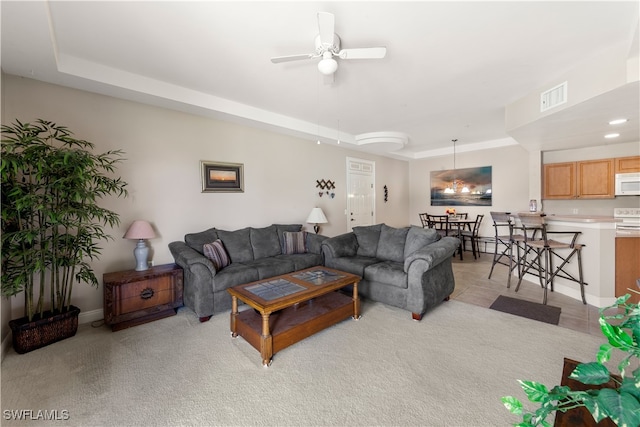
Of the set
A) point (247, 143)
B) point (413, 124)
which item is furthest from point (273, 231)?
point (413, 124)

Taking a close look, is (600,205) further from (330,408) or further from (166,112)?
(166,112)

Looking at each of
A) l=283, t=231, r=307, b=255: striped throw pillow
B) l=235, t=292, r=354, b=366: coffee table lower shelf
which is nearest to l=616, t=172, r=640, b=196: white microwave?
l=235, t=292, r=354, b=366: coffee table lower shelf

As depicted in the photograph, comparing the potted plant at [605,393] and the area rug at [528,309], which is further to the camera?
the area rug at [528,309]

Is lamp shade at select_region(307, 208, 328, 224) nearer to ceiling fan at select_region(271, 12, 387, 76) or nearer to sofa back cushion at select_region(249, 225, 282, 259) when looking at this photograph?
sofa back cushion at select_region(249, 225, 282, 259)

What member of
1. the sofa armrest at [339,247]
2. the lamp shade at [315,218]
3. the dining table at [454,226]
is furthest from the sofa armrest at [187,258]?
the dining table at [454,226]

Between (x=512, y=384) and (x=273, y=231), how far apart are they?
3372 millimetres

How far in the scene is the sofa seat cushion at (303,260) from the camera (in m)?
3.83

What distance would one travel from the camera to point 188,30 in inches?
89.9

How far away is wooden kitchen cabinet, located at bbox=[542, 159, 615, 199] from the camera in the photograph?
507 centimetres

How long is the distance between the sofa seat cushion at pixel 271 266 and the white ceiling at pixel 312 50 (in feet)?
7.00

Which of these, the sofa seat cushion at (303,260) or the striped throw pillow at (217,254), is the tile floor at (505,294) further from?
the striped throw pillow at (217,254)

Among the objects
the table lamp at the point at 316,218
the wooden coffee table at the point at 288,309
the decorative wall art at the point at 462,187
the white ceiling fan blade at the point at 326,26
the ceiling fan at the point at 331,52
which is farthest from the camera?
the decorative wall art at the point at 462,187

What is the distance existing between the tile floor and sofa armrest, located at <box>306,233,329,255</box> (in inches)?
79.8

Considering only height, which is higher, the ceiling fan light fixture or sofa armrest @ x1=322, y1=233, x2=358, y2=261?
the ceiling fan light fixture
